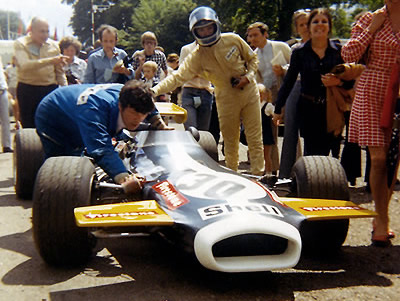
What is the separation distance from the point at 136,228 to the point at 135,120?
787 mm

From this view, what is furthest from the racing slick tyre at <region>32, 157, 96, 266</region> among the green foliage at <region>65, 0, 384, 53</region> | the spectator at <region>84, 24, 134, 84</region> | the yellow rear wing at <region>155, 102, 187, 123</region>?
the green foliage at <region>65, 0, 384, 53</region>

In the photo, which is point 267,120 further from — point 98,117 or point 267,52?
point 98,117

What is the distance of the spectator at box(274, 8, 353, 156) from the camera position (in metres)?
4.84

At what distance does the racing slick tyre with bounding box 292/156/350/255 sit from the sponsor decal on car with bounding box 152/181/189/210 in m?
0.92

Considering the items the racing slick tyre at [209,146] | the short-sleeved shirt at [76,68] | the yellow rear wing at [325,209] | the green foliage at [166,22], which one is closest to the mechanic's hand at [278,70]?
the racing slick tyre at [209,146]

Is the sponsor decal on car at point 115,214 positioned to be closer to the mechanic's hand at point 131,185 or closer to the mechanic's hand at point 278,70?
the mechanic's hand at point 131,185

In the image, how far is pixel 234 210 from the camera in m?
3.04

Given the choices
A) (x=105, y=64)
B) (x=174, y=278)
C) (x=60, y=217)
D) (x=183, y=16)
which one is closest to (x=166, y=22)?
(x=183, y=16)

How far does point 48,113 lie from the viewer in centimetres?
442

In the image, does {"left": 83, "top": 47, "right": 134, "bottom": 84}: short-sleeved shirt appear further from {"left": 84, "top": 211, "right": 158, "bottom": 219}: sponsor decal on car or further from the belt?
{"left": 84, "top": 211, "right": 158, "bottom": 219}: sponsor decal on car

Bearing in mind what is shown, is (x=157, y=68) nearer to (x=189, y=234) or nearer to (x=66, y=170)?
(x=66, y=170)

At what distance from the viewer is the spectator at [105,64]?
6691 millimetres

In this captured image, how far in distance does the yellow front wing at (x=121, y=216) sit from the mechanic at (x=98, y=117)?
471mm

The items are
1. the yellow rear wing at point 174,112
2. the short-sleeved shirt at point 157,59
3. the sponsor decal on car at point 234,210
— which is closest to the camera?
the sponsor decal on car at point 234,210
